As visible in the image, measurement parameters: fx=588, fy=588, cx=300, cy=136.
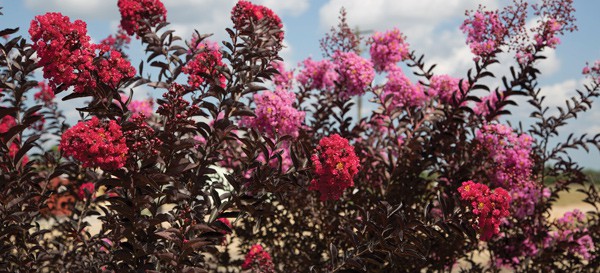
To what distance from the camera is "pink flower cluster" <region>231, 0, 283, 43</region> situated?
3.49 meters

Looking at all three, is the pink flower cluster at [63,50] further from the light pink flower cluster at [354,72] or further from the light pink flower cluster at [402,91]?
the light pink flower cluster at [402,91]

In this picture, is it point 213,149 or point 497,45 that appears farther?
point 497,45

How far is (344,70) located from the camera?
14.6 feet

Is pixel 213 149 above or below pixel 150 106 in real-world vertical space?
below

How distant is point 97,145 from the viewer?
2.26m

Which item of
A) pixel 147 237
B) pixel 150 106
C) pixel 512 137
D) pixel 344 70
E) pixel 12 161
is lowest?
pixel 147 237

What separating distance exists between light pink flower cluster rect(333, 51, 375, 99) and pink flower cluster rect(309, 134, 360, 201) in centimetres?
168

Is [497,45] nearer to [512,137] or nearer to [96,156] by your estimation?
[512,137]

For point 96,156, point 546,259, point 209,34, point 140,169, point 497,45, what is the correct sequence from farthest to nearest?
point 546,259
point 497,45
point 209,34
point 140,169
point 96,156

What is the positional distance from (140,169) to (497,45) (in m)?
2.92

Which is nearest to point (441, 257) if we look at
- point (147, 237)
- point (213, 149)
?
point (213, 149)

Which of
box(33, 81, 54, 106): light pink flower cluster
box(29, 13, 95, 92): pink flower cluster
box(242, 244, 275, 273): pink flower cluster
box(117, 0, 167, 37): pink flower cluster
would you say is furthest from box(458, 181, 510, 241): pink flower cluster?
box(33, 81, 54, 106): light pink flower cluster

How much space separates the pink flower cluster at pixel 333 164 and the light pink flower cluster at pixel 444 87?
2093 millimetres

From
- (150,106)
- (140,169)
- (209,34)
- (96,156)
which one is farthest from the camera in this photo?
(150,106)
